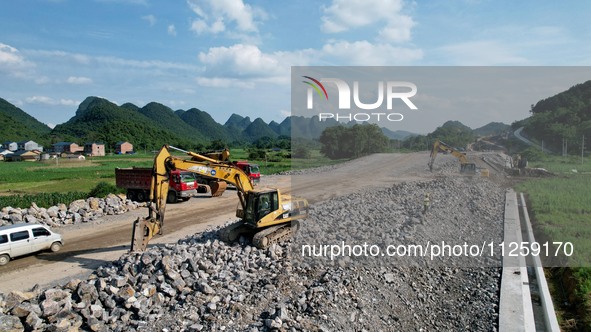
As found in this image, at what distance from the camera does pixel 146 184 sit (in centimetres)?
2280

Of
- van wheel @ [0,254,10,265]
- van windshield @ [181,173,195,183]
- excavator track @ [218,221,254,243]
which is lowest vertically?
van wheel @ [0,254,10,265]

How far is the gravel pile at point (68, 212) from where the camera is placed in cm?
1733

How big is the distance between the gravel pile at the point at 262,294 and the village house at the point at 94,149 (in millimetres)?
91126

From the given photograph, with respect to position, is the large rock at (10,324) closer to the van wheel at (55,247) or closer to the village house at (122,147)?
the van wheel at (55,247)

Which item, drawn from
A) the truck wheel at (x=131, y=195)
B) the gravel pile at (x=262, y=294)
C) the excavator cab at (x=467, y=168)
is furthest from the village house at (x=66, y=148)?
the gravel pile at (x=262, y=294)

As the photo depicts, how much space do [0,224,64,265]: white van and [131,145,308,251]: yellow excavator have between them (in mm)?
3706

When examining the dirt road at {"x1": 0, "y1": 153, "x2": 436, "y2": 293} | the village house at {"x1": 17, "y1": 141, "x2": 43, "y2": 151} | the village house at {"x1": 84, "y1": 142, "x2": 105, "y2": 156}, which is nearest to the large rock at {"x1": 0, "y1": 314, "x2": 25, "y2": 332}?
the dirt road at {"x1": 0, "y1": 153, "x2": 436, "y2": 293}

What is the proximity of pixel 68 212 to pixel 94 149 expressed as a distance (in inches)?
3283

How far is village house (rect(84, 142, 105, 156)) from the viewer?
9338 centimetres

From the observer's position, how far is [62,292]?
9352mm

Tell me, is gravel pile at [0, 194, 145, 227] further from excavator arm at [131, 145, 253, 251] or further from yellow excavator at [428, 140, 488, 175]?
yellow excavator at [428, 140, 488, 175]

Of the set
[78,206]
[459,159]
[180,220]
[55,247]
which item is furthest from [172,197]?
[459,159]

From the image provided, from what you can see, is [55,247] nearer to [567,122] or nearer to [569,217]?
[569,217]

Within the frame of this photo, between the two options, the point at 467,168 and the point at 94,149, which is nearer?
the point at 467,168
